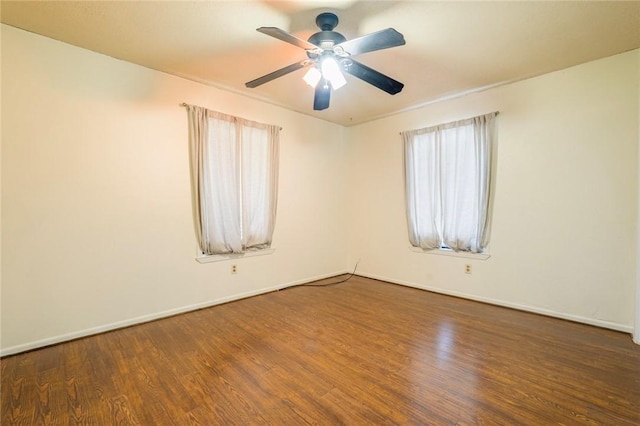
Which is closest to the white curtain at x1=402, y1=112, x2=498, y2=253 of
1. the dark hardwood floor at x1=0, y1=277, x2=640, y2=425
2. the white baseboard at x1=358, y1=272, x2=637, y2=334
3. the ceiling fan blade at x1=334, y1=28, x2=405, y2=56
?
the white baseboard at x1=358, y1=272, x2=637, y2=334

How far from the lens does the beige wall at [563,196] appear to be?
2.62 meters

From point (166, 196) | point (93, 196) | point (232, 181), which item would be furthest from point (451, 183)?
point (93, 196)

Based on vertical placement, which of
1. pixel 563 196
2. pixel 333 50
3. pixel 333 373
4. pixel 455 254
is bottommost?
pixel 333 373

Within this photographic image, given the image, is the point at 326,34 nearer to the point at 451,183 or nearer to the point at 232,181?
the point at 232,181

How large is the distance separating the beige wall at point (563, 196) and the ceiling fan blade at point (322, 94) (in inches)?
74.4

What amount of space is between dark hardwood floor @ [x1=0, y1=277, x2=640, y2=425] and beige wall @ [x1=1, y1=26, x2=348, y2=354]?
0.33 metres

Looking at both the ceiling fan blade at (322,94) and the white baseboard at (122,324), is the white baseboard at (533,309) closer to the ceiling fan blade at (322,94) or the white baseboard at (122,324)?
the white baseboard at (122,324)

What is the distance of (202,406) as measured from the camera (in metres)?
1.65

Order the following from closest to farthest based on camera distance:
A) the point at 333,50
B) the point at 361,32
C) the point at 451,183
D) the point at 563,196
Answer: the point at 333,50 < the point at 361,32 < the point at 563,196 < the point at 451,183

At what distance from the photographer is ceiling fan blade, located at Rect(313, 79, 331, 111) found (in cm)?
248

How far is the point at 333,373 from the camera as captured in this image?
198cm

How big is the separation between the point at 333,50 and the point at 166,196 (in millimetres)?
2192

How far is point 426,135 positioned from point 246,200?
2.56 meters

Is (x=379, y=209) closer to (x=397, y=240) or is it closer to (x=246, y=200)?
(x=397, y=240)
